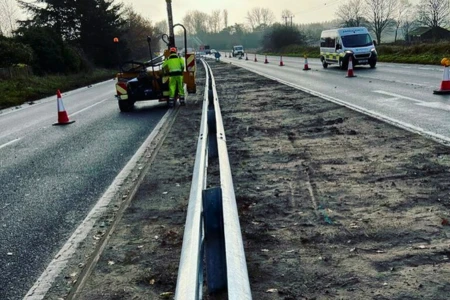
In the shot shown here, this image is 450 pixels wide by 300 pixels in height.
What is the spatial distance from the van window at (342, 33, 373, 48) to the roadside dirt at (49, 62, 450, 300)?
2144 cm

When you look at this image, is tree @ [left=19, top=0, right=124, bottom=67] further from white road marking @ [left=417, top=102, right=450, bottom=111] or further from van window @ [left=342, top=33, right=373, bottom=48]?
white road marking @ [left=417, top=102, right=450, bottom=111]

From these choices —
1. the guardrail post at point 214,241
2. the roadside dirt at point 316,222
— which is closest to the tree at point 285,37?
the roadside dirt at point 316,222

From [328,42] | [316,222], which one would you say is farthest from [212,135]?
[328,42]

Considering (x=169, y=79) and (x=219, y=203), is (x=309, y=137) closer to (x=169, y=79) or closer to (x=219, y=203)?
(x=219, y=203)

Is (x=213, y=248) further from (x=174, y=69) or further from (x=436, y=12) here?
(x=436, y=12)

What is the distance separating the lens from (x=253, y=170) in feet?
20.5

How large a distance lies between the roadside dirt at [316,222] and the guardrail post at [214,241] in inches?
18.6

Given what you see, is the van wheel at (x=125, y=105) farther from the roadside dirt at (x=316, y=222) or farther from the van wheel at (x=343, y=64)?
the van wheel at (x=343, y=64)

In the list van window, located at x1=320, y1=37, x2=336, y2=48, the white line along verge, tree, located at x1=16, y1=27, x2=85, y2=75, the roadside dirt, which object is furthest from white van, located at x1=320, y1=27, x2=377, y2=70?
the white line along verge

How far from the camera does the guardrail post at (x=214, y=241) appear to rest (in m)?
2.67

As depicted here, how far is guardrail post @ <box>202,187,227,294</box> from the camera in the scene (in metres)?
2.67

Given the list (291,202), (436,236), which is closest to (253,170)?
(291,202)

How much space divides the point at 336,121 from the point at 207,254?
23.9 ft

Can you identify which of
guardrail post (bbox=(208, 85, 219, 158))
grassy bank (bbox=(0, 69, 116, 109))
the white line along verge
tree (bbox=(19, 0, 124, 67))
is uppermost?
tree (bbox=(19, 0, 124, 67))
